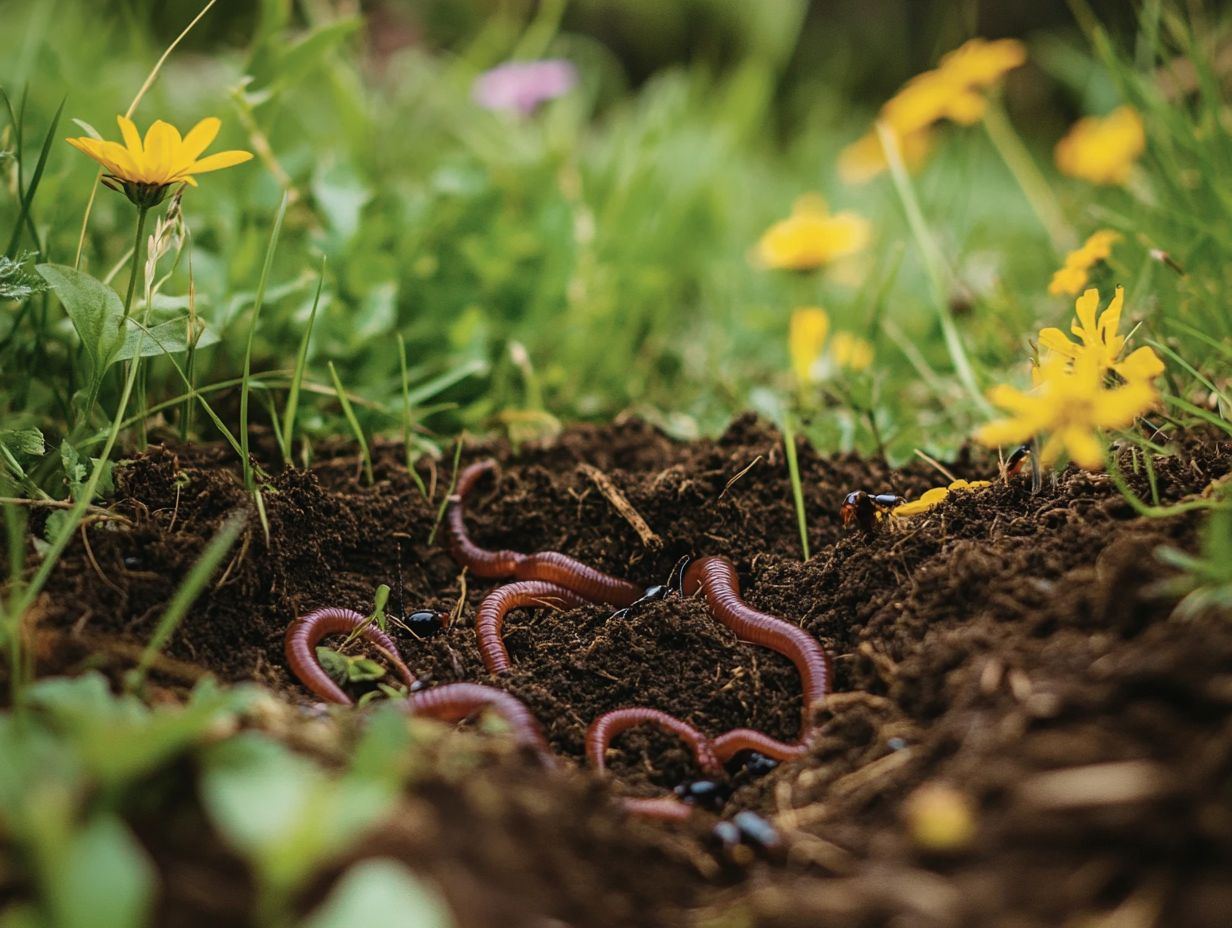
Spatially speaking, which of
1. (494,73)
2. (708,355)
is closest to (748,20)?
(494,73)

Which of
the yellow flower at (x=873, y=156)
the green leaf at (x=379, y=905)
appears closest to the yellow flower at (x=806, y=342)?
the yellow flower at (x=873, y=156)

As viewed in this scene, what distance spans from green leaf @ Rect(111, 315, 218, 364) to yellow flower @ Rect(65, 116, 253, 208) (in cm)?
39

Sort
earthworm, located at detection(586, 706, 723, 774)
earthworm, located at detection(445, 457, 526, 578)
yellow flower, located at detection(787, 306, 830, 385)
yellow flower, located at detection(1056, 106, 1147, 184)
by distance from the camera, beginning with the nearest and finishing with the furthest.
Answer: earthworm, located at detection(586, 706, 723, 774)
earthworm, located at detection(445, 457, 526, 578)
yellow flower, located at detection(787, 306, 830, 385)
yellow flower, located at detection(1056, 106, 1147, 184)

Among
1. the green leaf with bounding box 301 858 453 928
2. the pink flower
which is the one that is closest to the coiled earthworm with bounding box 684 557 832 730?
the green leaf with bounding box 301 858 453 928

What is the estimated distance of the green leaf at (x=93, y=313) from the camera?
8.57 ft

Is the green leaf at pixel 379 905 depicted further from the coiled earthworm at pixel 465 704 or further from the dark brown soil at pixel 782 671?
the coiled earthworm at pixel 465 704

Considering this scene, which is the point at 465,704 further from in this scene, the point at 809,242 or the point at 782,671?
the point at 809,242

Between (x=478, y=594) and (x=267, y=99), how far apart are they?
2175 millimetres

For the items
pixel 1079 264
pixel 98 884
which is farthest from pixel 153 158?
pixel 1079 264

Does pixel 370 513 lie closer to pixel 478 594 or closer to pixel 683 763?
pixel 478 594

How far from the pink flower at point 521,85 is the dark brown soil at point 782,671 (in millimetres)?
3130

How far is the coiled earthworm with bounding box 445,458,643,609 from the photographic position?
117 inches

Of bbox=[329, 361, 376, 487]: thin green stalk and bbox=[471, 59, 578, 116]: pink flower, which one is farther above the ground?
bbox=[471, 59, 578, 116]: pink flower

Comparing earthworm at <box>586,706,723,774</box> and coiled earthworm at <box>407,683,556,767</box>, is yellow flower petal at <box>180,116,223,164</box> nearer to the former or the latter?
coiled earthworm at <box>407,683,556,767</box>
